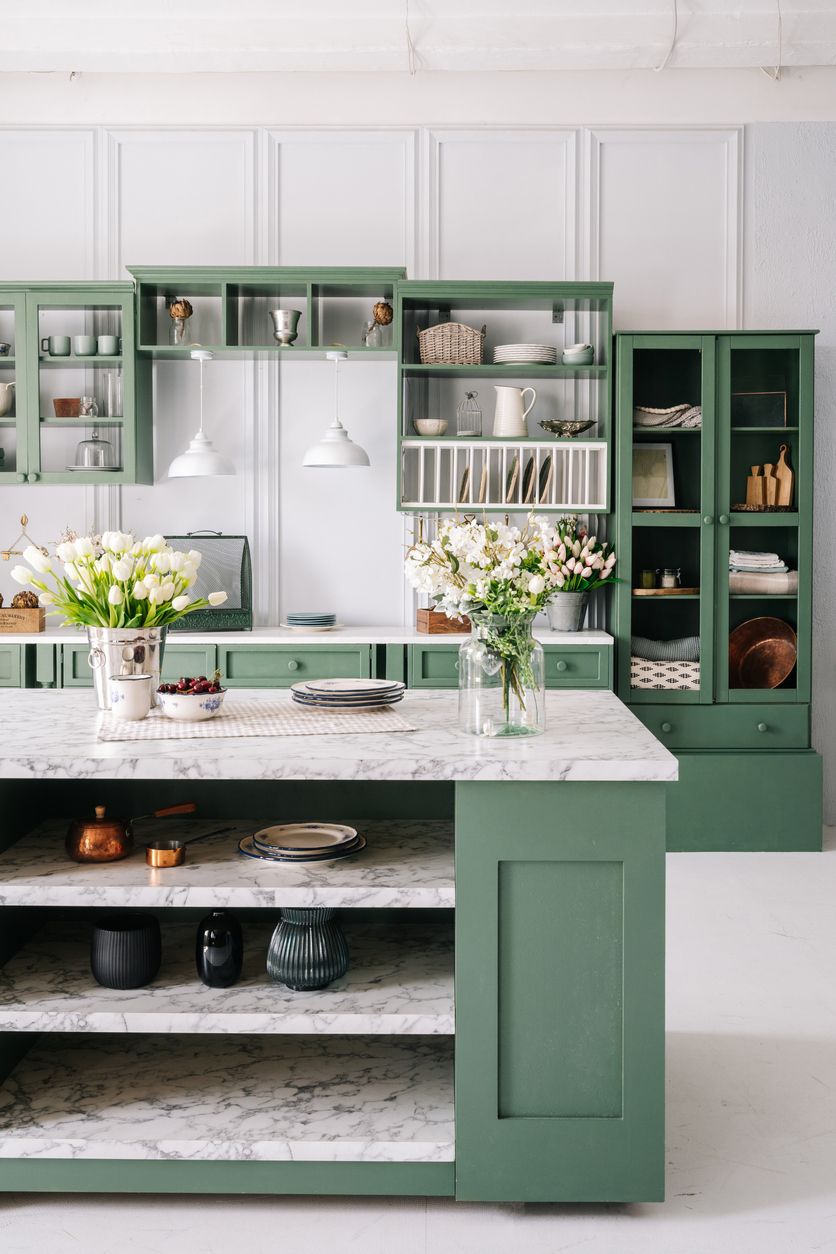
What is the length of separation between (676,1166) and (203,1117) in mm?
1021

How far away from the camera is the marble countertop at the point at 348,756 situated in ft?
6.73

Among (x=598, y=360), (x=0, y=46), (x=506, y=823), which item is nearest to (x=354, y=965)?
(x=506, y=823)

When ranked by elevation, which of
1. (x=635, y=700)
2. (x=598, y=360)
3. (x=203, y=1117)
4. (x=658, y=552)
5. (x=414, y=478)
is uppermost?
(x=598, y=360)

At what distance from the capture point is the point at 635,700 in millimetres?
4820

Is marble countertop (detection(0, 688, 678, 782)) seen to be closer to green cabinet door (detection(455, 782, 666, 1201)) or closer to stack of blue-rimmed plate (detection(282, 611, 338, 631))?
green cabinet door (detection(455, 782, 666, 1201))

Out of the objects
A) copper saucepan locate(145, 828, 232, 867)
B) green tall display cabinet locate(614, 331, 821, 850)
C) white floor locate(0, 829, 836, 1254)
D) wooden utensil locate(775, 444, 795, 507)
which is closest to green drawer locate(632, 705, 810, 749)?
green tall display cabinet locate(614, 331, 821, 850)

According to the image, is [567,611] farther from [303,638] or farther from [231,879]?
[231,879]

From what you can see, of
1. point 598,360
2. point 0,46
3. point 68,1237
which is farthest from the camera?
point 598,360

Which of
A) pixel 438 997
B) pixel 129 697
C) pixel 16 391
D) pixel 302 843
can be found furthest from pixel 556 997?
pixel 16 391

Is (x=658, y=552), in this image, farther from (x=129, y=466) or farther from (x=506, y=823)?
(x=506, y=823)

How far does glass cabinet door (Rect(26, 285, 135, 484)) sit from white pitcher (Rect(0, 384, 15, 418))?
0.13m

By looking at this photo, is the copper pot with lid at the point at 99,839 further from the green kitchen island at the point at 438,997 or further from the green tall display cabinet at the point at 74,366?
the green tall display cabinet at the point at 74,366

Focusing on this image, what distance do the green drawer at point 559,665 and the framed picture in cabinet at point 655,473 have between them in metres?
0.80

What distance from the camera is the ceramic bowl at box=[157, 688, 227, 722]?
96.3 inches
